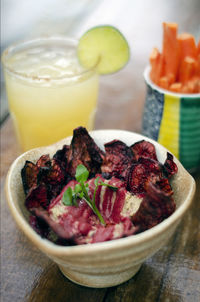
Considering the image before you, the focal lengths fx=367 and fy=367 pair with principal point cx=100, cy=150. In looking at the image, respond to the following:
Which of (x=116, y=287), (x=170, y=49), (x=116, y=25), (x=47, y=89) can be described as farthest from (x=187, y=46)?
(x=116, y=25)

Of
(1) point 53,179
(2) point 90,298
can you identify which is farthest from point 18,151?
(2) point 90,298

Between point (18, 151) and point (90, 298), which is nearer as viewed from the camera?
point (90, 298)

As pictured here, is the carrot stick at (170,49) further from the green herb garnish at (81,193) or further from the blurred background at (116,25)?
the green herb garnish at (81,193)

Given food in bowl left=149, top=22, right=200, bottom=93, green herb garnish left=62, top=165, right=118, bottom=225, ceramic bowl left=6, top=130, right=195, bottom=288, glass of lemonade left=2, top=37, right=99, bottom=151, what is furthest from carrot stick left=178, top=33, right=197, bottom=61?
green herb garnish left=62, top=165, right=118, bottom=225

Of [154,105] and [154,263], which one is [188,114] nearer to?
[154,105]

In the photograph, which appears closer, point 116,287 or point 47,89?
point 116,287

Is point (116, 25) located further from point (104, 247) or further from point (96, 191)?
point (104, 247)

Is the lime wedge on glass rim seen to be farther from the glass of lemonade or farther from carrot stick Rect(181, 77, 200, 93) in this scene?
carrot stick Rect(181, 77, 200, 93)
